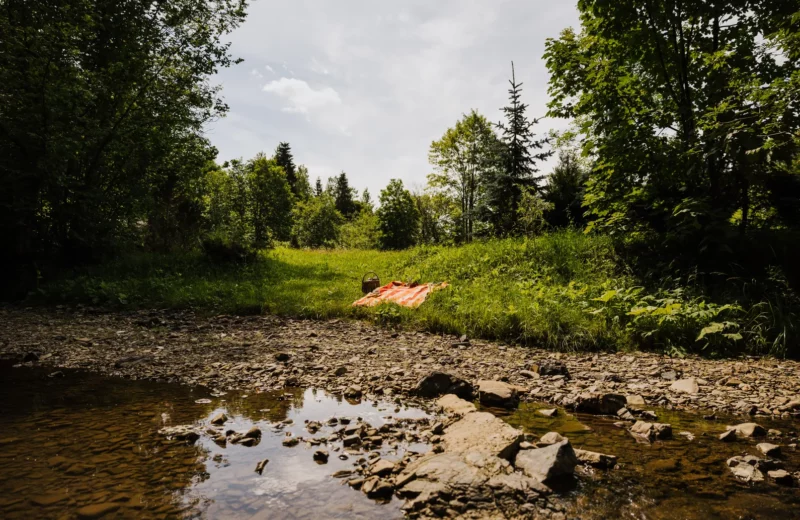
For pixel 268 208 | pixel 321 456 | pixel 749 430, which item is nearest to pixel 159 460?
pixel 321 456

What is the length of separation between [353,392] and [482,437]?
6.53 ft

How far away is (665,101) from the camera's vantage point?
988 cm

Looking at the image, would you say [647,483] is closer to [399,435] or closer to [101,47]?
[399,435]

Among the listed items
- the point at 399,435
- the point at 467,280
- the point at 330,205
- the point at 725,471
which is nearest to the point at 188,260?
the point at 467,280

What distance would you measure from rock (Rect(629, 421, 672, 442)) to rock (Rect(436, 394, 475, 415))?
4.89 ft

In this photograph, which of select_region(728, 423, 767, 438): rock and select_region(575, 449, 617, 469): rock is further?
select_region(728, 423, 767, 438): rock

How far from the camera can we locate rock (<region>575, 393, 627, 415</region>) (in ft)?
13.6

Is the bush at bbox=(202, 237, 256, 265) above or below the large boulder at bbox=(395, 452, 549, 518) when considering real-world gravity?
above

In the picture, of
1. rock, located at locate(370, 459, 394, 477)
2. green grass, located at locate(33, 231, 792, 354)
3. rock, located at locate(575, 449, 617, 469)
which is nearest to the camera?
rock, located at locate(370, 459, 394, 477)

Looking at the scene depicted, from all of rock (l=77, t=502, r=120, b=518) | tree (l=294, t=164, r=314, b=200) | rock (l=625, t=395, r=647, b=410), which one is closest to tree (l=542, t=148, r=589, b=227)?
rock (l=625, t=395, r=647, b=410)

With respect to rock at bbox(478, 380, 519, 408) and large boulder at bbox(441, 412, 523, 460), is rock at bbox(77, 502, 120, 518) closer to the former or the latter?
large boulder at bbox(441, 412, 523, 460)

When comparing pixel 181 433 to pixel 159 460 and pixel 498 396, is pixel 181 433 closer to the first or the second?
pixel 159 460

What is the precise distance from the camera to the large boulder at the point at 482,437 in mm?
3010

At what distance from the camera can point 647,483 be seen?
2779mm
